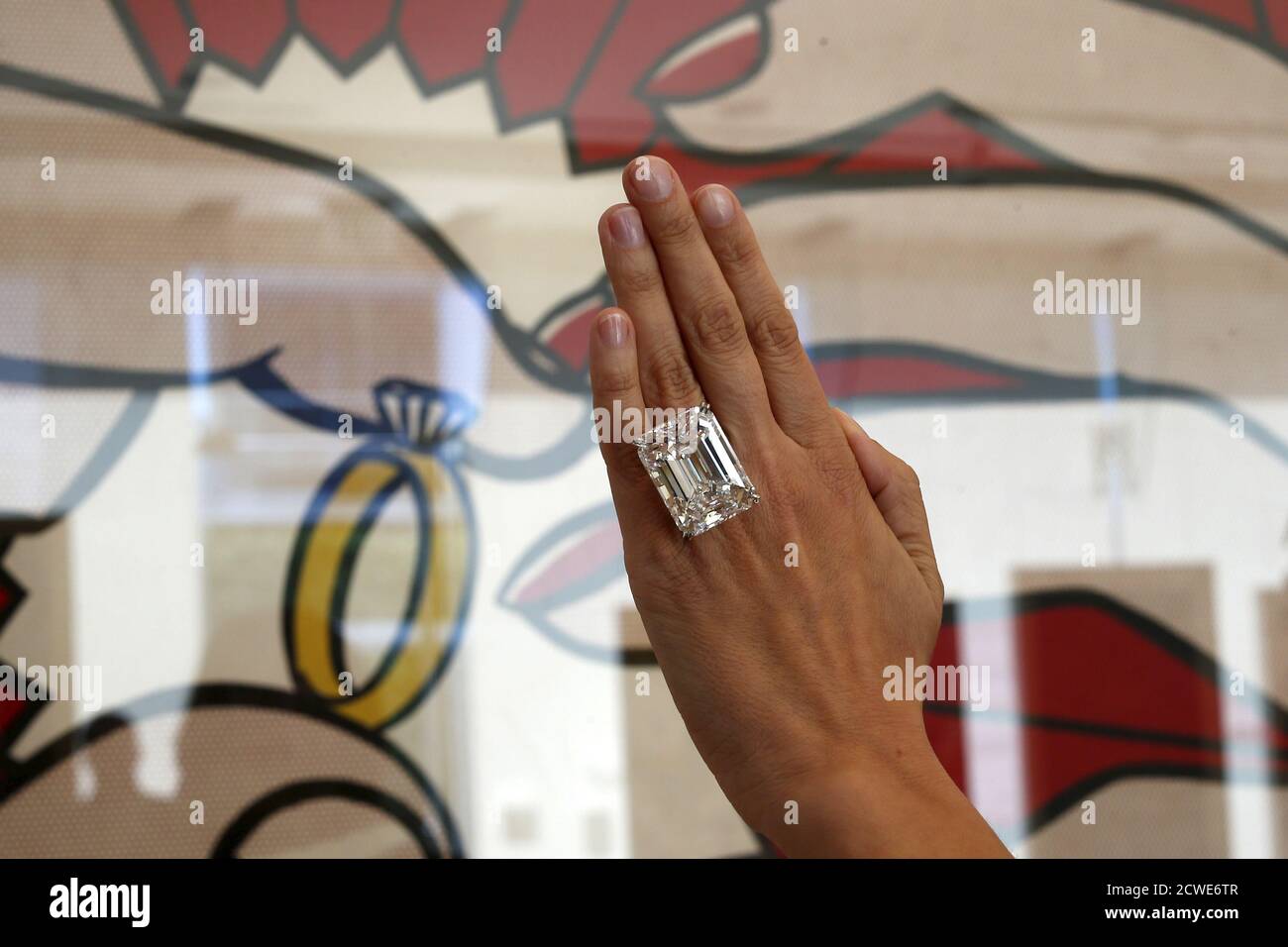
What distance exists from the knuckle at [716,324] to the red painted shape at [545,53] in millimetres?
819

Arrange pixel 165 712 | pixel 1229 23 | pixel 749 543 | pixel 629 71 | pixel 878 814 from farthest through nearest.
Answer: pixel 1229 23 → pixel 629 71 → pixel 165 712 → pixel 749 543 → pixel 878 814

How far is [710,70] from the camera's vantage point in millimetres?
1465

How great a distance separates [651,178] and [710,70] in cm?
85

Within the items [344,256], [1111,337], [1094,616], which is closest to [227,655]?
[344,256]

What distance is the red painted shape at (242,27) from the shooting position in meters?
1.40

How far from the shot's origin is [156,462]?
53.8 inches

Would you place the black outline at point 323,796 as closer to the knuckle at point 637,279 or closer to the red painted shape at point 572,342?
the red painted shape at point 572,342

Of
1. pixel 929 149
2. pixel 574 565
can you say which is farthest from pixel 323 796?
pixel 929 149

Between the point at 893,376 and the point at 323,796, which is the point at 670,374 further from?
the point at 323,796

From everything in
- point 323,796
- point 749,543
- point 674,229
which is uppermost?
point 674,229

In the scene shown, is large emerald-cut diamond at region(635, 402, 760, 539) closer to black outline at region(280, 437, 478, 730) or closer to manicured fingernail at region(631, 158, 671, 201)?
manicured fingernail at region(631, 158, 671, 201)

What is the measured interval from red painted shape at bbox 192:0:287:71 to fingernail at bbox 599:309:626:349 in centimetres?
97

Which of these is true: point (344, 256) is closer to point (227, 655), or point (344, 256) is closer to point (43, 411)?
point (43, 411)
